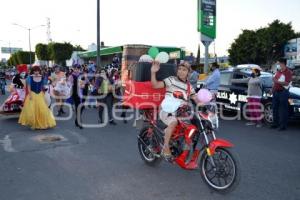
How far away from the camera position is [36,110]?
34.9ft

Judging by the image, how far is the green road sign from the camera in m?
20.8

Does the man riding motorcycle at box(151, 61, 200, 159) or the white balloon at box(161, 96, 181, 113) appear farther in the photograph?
the man riding motorcycle at box(151, 61, 200, 159)

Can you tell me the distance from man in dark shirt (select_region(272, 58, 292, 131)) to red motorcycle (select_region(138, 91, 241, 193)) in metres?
5.05

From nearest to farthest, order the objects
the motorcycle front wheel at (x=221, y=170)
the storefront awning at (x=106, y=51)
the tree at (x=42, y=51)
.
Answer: the motorcycle front wheel at (x=221, y=170)
the storefront awning at (x=106, y=51)
the tree at (x=42, y=51)

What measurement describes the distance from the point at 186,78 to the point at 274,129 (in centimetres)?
549

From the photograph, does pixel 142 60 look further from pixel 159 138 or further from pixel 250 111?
pixel 250 111

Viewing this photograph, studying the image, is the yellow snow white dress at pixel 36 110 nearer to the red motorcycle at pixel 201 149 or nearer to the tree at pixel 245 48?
the red motorcycle at pixel 201 149

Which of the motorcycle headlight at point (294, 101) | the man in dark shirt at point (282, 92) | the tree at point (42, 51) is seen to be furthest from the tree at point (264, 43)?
the tree at point (42, 51)

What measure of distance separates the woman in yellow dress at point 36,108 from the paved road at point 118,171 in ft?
3.38

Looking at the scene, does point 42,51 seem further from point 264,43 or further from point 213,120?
point 213,120

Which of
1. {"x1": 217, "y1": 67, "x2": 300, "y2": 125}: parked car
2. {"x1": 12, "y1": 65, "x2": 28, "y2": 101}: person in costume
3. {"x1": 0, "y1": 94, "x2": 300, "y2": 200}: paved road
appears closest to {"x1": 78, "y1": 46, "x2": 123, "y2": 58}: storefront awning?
{"x1": 12, "y1": 65, "x2": 28, "y2": 101}: person in costume

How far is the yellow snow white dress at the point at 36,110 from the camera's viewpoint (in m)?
10.6

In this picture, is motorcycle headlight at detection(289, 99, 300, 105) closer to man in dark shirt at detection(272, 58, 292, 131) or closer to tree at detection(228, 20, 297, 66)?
man in dark shirt at detection(272, 58, 292, 131)

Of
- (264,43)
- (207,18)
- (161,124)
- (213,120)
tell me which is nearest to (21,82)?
(213,120)
